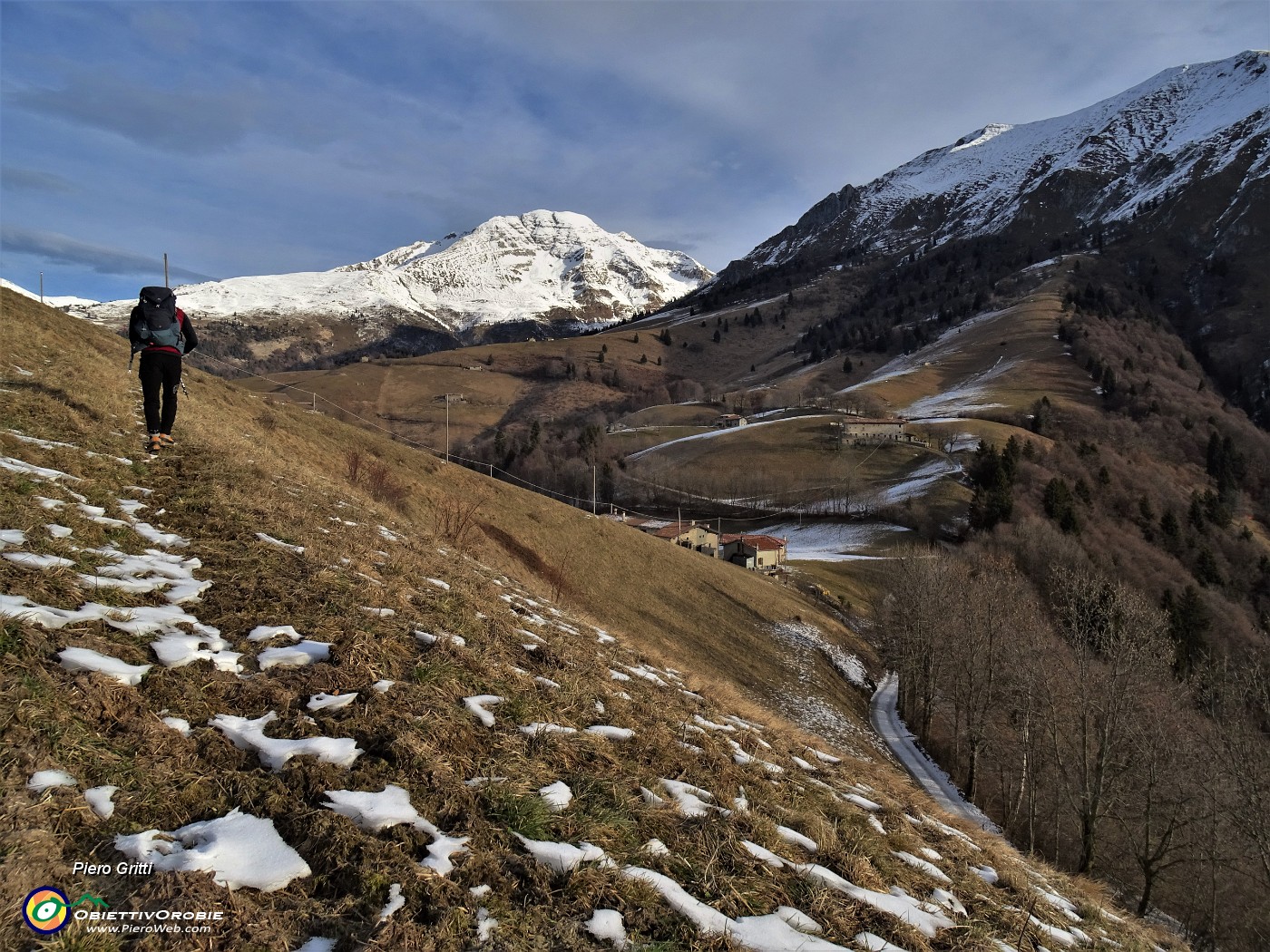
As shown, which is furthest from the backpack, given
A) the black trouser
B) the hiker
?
the black trouser

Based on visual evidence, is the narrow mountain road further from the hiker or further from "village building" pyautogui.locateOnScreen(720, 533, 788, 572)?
"village building" pyautogui.locateOnScreen(720, 533, 788, 572)

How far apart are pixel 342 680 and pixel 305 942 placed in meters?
2.86

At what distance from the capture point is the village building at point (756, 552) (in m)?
79.4

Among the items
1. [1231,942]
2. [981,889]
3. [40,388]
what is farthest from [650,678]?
[1231,942]

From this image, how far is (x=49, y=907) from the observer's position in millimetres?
3387

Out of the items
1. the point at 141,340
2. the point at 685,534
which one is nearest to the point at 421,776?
the point at 141,340

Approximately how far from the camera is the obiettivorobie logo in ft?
10.8

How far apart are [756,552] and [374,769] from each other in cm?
7738

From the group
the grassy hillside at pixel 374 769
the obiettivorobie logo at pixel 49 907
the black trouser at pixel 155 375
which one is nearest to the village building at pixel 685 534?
the grassy hillside at pixel 374 769

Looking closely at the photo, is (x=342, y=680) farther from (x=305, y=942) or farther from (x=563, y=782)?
(x=305, y=942)

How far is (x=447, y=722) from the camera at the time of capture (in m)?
6.00

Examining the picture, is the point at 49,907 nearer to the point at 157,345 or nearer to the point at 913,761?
the point at 157,345

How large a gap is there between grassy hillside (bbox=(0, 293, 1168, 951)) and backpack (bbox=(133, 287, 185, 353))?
2255 millimetres

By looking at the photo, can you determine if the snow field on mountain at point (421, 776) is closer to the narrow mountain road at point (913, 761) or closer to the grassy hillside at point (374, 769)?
the grassy hillside at point (374, 769)
